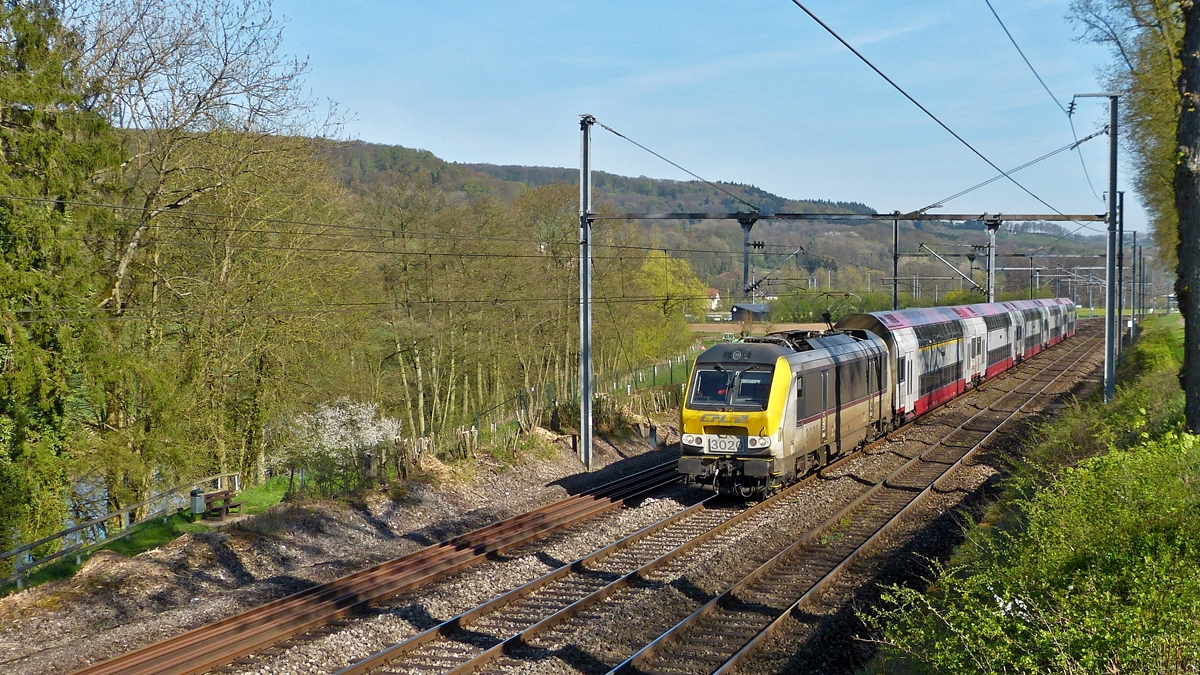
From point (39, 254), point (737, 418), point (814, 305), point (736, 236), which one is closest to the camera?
point (737, 418)

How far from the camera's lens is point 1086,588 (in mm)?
6332

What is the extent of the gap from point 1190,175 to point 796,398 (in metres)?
7.63

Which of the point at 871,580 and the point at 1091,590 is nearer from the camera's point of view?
the point at 1091,590

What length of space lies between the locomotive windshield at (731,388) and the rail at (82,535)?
967cm

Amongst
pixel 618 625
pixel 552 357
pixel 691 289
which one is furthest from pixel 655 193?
pixel 618 625

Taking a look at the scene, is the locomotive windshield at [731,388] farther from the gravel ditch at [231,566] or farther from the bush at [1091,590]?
the bush at [1091,590]

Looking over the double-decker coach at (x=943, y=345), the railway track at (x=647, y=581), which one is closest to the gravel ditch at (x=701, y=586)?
the railway track at (x=647, y=581)

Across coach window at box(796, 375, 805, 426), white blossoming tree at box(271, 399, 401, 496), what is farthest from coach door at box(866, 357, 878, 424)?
white blossoming tree at box(271, 399, 401, 496)

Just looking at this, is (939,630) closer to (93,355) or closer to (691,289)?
(93,355)

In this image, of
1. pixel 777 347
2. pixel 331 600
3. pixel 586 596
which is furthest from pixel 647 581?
→ pixel 777 347

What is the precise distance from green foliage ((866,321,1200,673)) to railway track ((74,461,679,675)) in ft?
20.1

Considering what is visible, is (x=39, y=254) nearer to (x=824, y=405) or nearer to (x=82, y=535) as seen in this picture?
(x=82, y=535)

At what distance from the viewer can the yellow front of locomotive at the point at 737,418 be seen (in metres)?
15.6

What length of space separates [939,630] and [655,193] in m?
163
